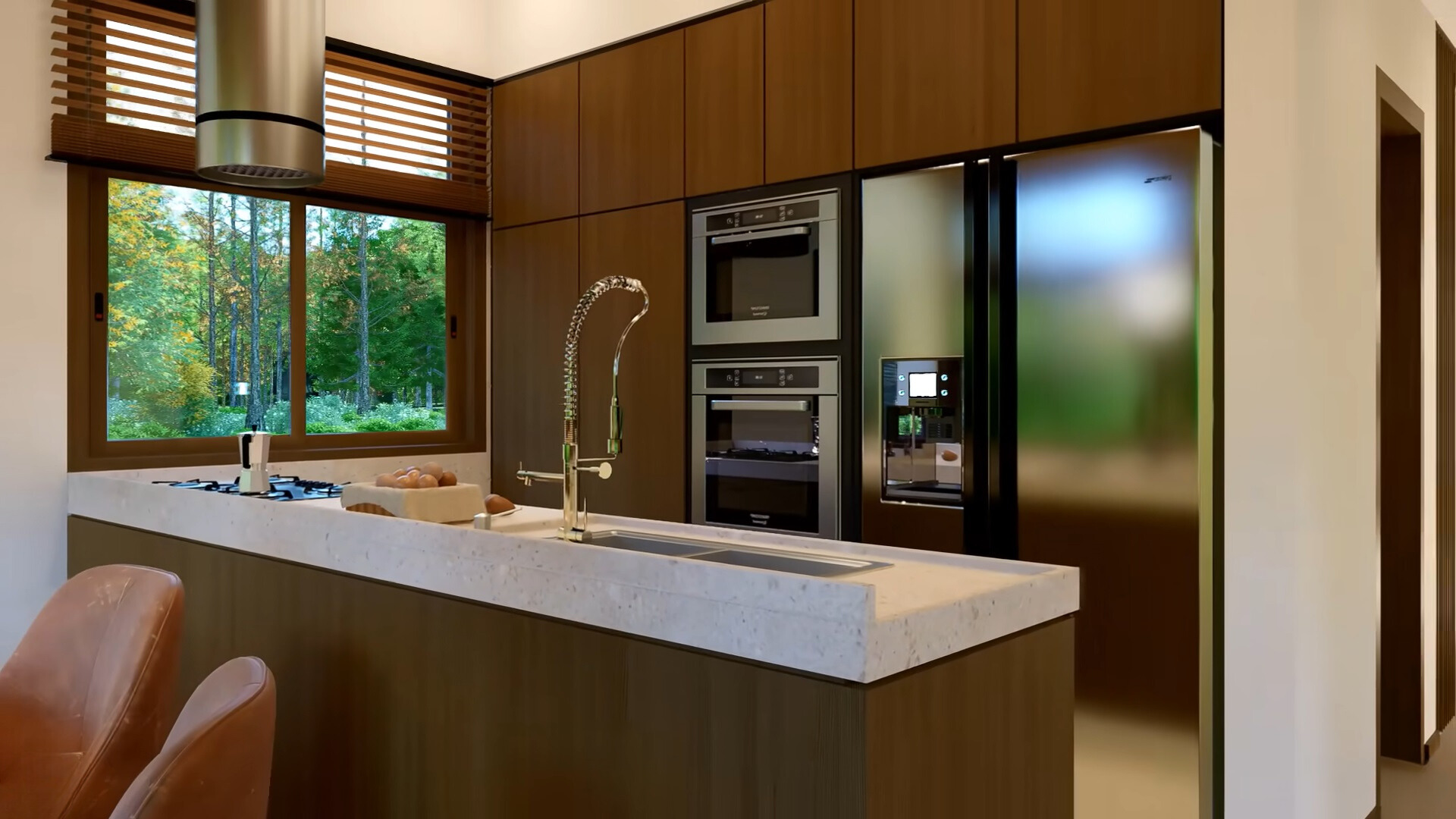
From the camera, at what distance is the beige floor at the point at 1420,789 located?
3193 mm

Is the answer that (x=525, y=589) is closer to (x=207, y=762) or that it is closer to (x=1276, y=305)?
(x=207, y=762)

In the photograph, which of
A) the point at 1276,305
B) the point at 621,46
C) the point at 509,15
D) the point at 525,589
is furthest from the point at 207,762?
the point at 509,15

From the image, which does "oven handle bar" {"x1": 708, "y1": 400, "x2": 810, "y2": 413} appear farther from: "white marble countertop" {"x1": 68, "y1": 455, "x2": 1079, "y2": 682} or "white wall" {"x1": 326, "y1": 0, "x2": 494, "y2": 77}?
"white wall" {"x1": 326, "y1": 0, "x2": 494, "y2": 77}

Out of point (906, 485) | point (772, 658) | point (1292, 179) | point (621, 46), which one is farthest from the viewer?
point (621, 46)

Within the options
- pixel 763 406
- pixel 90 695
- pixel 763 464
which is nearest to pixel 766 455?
pixel 763 464

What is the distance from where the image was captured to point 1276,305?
7.84 ft

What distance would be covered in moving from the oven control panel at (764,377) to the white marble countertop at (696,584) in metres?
1.03

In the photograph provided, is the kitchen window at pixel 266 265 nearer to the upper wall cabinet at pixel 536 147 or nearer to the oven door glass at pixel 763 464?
the upper wall cabinet at pixel 536 147

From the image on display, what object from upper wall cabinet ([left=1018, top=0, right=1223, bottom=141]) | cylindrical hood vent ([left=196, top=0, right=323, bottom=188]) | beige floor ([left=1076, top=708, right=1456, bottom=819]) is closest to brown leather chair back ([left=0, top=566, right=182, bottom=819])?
cylindrical hood vent ([left=196, top=0, right=323, bottom=188])

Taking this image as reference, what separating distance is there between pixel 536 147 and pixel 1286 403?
2913mm

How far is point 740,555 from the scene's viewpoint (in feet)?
6.52

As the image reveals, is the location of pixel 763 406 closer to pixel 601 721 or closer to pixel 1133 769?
pixel 1133 769

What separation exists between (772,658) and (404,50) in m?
3.52

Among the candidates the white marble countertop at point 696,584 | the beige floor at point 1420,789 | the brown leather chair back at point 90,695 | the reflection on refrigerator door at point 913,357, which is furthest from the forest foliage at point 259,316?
the beige floor at point 1420,789
